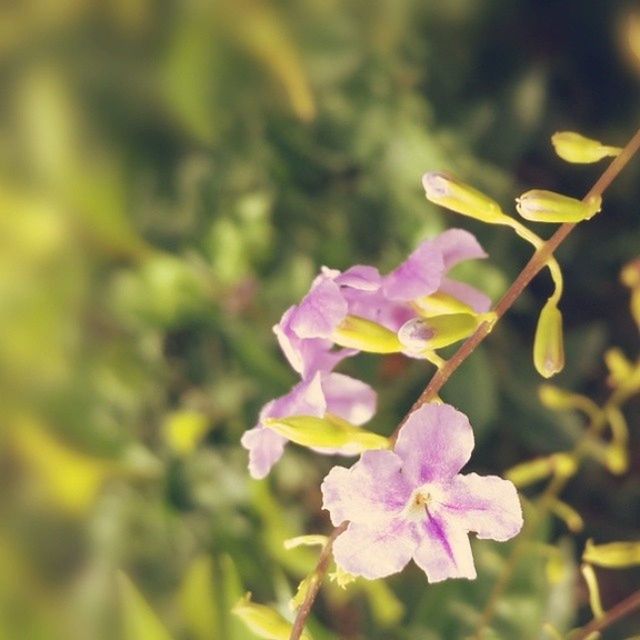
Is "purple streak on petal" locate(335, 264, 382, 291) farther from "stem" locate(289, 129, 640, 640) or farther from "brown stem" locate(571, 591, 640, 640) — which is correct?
"brown stem" locate(571, 591, 640, 640)

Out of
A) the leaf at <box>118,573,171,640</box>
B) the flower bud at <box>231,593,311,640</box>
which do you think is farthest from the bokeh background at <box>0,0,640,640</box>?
the flower bud at <box>231,593,311,640</box>

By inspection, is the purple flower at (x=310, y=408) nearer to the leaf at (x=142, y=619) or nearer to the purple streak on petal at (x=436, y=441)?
the purple streak on petal at (x=436, y=441)

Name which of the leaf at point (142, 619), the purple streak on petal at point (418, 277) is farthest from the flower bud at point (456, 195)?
the leaf at point (142, 619)

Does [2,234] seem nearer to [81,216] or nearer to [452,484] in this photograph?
[81,216]

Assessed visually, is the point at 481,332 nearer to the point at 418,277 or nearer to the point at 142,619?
the point at 418,277

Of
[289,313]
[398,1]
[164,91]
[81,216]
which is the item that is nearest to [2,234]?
[81,216]
